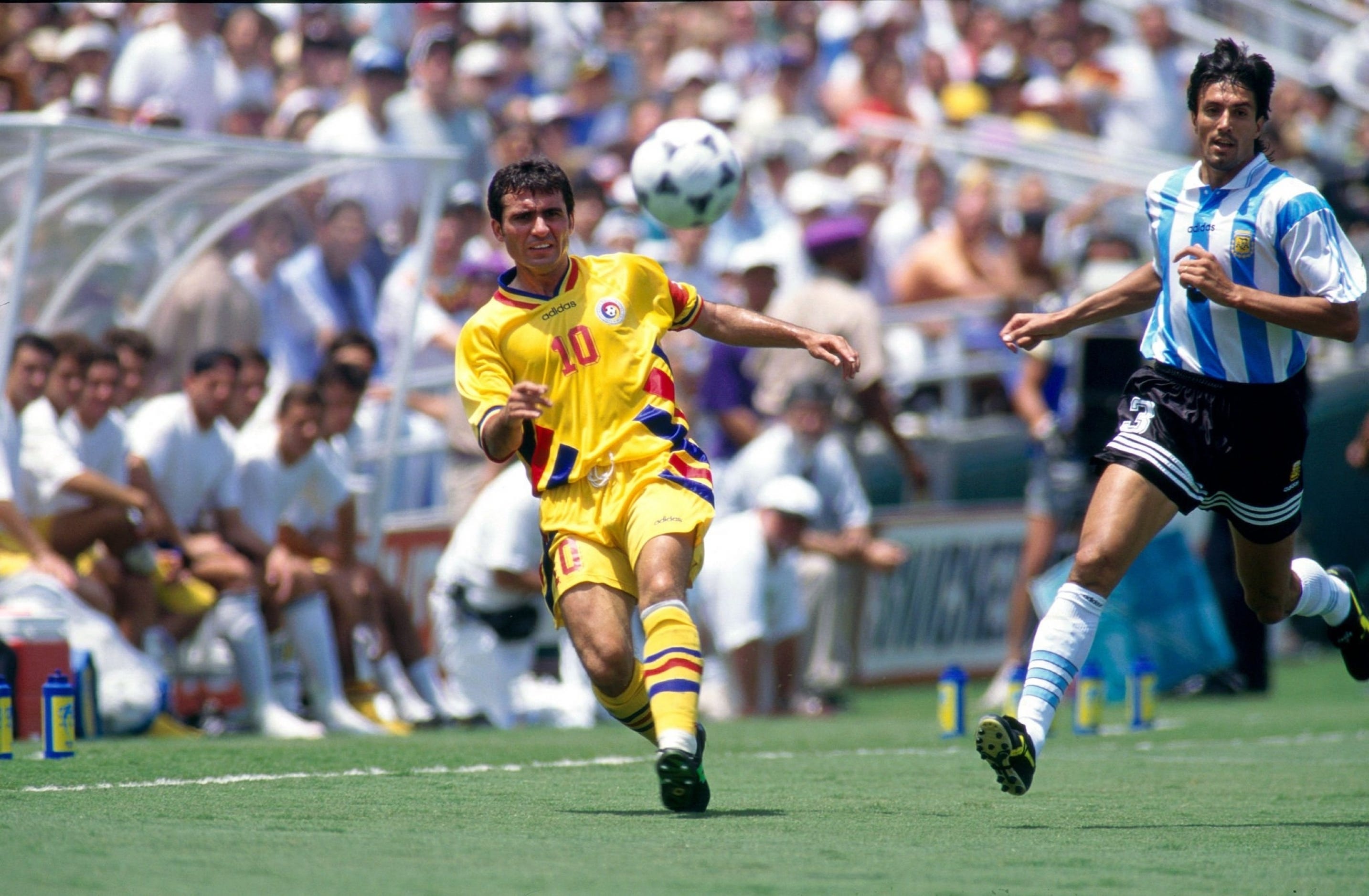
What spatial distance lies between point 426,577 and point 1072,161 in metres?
7.80

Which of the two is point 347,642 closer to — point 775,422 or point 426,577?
point 426,577

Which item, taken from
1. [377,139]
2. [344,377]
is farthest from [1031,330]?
[377,139]

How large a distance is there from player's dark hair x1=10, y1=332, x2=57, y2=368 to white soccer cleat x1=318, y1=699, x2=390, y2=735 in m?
2.39

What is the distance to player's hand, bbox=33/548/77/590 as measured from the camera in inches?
372

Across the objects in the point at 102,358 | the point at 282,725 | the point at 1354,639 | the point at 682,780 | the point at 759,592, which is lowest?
the point at 682,780

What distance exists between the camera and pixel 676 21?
61.5 feet

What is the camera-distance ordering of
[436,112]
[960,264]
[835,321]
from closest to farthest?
1. [835,321]
2. [436,112]
3. [960,264]

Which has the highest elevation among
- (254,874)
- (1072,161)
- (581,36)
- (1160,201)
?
(581,36)

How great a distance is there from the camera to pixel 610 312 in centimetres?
641

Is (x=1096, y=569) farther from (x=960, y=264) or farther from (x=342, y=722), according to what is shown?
(x=960, y=264)

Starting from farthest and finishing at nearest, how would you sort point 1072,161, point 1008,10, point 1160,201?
point 1008,10 < point 1072,161 < point 1160,201

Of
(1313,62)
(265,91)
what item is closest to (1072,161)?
(1313,62)

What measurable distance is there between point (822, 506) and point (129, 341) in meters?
4.58

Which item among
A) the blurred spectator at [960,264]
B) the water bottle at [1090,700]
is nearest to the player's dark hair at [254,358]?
the water bottle at [1090,700]
